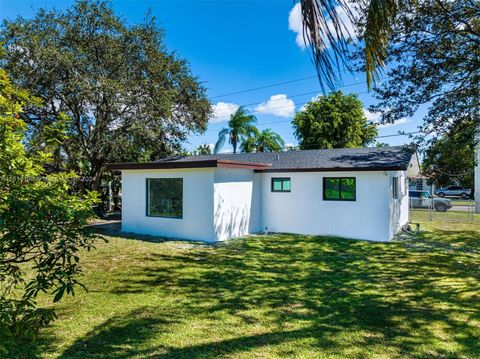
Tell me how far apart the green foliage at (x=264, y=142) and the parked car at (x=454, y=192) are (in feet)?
70.2

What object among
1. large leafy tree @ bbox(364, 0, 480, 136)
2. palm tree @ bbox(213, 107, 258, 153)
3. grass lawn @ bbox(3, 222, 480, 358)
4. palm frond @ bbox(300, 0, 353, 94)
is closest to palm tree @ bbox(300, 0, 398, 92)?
palm frond @ bbox(300, 0, 353, 94)

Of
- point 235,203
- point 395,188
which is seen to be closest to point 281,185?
point 235,203

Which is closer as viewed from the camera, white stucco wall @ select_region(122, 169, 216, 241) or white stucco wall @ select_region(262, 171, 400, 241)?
white stucco wall @ select_region(122, 169, 216, 241)

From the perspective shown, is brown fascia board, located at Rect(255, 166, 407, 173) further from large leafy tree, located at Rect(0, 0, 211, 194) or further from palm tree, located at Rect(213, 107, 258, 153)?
palm tree, located at Rect(213, 107, 258, 153)

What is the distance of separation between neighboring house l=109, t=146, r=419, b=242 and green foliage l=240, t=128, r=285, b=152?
58.4ft

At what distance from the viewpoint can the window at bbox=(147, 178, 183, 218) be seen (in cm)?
1167

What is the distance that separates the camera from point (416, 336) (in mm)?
4164

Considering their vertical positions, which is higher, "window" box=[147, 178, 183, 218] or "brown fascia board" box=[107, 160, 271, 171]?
"brown fascia board" box=[107, 160, 271, 171]

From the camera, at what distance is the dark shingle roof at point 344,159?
11.0m

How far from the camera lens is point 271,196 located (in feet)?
42.6

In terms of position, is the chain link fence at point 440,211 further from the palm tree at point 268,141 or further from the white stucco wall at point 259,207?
the palm tree at point 268,141

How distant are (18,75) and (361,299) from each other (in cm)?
1638

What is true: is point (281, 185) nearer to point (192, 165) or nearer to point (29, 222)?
point (192, 165)

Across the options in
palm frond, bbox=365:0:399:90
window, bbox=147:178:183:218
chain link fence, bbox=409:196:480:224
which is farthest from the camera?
chain link fence, bbox=409:196:480:224
